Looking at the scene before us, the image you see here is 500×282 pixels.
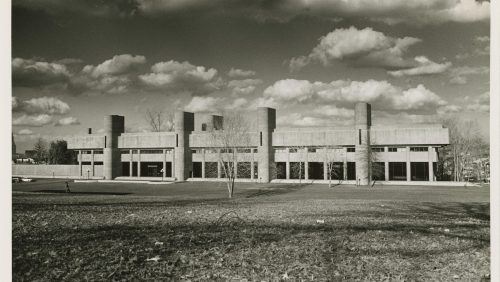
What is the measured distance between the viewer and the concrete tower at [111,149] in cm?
7069

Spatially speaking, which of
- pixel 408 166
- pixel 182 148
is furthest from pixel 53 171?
pixel 408 166

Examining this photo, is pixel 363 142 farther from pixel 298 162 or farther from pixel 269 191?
pixel 269 191

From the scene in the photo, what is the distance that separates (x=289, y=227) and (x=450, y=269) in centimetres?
494

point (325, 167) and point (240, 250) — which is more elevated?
point (325, 167)

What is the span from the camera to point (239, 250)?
8.71m

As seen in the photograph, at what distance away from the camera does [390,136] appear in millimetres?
54125

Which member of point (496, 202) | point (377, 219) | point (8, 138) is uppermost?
point (8, 138)

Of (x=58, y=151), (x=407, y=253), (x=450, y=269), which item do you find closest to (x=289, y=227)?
(x=407, y=253)

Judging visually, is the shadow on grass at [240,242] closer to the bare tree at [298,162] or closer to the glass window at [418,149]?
the glass window at [418,149]

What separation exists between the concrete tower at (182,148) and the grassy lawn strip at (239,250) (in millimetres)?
52159

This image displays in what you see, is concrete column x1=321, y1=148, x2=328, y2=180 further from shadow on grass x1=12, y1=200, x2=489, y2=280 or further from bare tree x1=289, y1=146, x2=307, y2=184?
shadow on grass x1=12, y1=200, x2=489, y2=280

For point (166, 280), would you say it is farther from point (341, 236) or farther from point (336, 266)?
point (341, 236)

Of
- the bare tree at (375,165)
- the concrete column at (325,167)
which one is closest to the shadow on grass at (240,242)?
the concrete column at (325,167)

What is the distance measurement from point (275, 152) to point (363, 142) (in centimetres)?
1347
